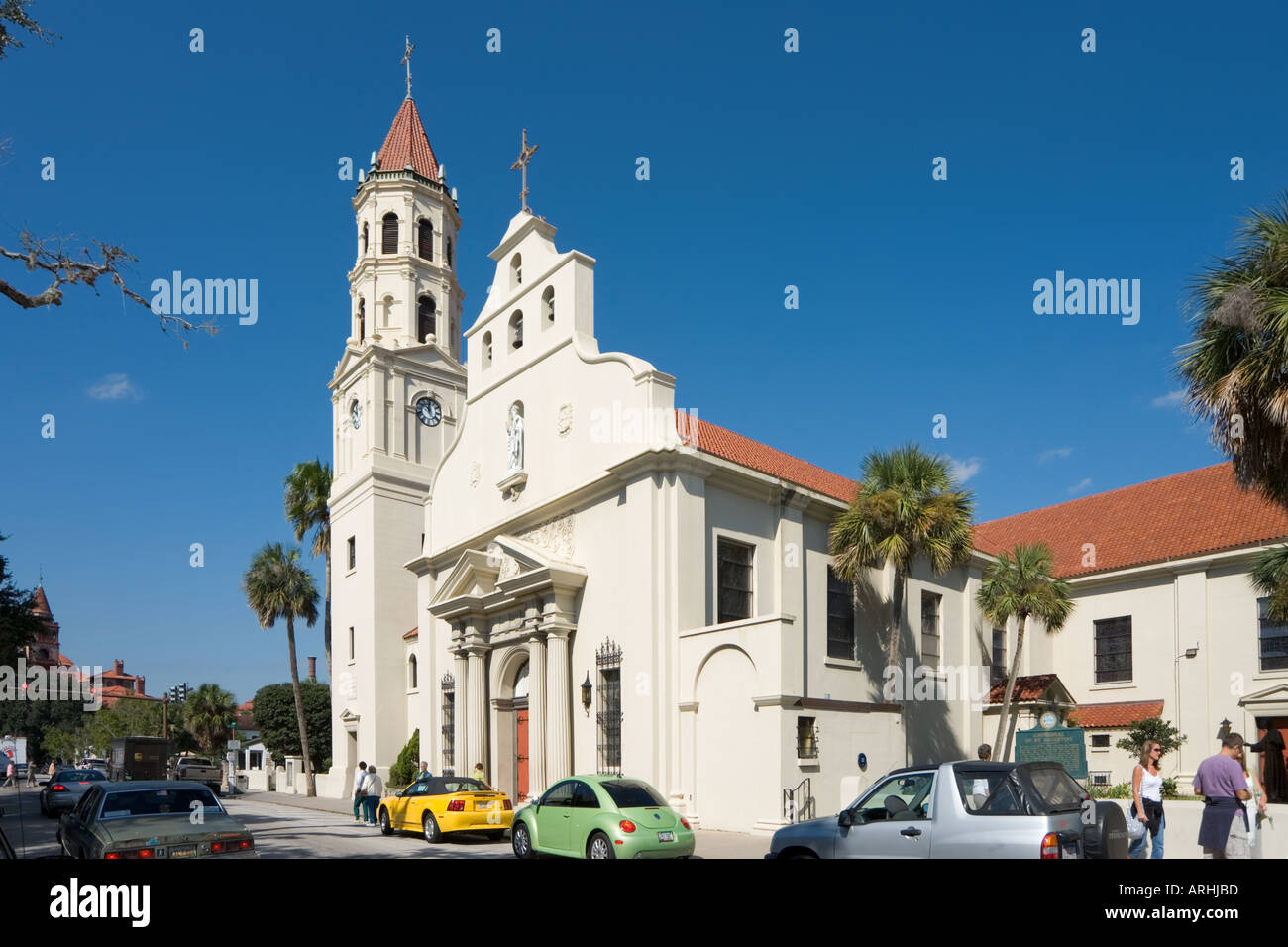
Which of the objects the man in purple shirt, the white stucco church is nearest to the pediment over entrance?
the white stucco church

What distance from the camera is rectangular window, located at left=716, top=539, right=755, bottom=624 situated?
24.7 meters

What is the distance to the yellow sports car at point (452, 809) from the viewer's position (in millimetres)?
19375

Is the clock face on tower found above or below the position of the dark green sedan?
above

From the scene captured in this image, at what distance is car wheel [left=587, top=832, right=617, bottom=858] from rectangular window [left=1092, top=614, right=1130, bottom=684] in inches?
982

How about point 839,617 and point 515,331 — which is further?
point 515,331

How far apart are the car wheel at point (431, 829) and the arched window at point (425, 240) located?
95.5 feet

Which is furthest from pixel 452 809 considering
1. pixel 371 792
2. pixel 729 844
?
pixel 371 792

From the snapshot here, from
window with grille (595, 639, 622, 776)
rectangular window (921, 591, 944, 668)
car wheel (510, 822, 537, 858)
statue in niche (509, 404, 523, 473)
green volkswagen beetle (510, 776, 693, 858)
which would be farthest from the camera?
rectangular window (921, 591, 944, 668)

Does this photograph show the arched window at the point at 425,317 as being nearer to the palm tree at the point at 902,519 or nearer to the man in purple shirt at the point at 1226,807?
the palm tree at the point at 902,519

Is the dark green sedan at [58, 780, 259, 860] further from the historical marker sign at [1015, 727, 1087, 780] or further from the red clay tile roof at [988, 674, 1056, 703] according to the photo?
the red clay tile roof at [988, 674, 1056, 703]

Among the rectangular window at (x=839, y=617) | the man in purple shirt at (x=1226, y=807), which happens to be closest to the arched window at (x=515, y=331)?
the rectangular window at (x=839, y=617)

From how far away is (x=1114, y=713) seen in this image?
3250cm

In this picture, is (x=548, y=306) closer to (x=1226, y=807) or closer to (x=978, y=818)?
(x=1226, y=807)

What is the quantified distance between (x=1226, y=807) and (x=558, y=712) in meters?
17.0
